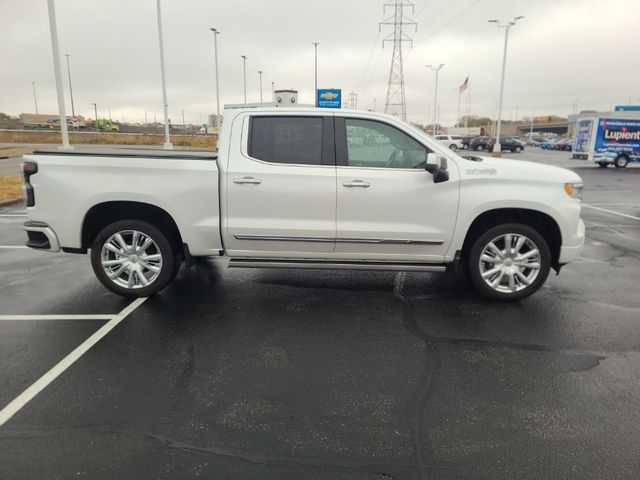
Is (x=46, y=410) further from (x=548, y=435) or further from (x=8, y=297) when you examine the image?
(x=548, y=435)

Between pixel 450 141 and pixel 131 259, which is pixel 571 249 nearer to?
pixel 131 259

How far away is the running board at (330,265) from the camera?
4.93 metres

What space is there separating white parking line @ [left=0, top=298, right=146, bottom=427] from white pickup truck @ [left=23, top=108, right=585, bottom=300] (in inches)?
22.4

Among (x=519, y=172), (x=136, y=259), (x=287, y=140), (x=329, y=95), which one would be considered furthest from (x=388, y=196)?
(x=329, y=95)

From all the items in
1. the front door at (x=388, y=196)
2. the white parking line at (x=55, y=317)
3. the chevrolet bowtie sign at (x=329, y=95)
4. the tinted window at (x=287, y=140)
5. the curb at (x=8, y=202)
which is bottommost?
the white parking line at (x=55, y=317)

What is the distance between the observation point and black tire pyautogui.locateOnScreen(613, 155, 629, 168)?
2589 cm

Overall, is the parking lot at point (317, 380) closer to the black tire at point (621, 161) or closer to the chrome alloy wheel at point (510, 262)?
the chrome alloy wheel at point (510, 262)

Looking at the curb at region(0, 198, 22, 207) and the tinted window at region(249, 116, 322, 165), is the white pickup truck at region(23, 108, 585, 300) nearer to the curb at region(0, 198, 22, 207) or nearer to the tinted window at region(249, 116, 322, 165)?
the tinted window at region(249, 116, 322, 165)

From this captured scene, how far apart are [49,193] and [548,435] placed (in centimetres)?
494

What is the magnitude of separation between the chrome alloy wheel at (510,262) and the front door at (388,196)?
52 cm

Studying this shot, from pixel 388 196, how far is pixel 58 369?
3306 mm

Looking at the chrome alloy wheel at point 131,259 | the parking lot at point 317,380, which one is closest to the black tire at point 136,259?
the chrome alloy wheel at point 131,259

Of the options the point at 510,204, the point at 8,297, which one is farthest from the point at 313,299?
the point at 8,297

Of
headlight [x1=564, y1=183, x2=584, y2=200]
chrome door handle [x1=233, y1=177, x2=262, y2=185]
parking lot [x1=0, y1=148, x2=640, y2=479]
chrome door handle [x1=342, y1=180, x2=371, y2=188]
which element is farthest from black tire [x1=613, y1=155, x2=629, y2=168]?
chrome door handle [x1=233, y1=177, x2=262, y2=185]
